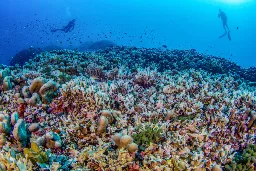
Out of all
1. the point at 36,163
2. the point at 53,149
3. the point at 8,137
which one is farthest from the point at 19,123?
the point at 36,163

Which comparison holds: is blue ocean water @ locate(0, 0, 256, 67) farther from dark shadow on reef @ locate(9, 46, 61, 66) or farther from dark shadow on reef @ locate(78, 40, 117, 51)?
dark shadow on reef @ locate(9, 46, 61, 66)

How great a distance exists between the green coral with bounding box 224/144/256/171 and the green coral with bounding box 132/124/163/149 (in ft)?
3.48

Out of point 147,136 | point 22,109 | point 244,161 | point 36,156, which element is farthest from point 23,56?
point 244,161

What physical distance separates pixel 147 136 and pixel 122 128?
0.56 m

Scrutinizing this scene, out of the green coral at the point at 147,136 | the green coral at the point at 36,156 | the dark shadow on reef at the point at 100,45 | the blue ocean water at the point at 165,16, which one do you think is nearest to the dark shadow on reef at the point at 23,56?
the dark shadow on reef at the point at 100,45

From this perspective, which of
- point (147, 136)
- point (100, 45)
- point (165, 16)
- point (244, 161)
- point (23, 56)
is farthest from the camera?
point (165, 16)

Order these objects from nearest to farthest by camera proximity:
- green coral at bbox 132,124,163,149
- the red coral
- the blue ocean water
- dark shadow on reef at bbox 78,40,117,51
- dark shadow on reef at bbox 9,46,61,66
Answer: green coral at bbox 132,124,163,149
the red coral
dark shadow on reef at bbox 9,46,61,66
dark shadow on reef at bbox 78,40,117,51
the blue ocean water

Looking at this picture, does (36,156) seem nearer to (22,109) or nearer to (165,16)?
(22,109)

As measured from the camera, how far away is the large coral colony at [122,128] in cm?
306

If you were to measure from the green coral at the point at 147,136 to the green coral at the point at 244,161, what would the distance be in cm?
106

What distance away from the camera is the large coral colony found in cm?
306

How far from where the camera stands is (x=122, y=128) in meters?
4.06

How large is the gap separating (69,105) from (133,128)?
5.10 ft

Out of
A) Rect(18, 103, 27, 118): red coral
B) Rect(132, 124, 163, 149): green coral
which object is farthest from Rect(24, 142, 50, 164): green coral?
Rect(18, 103, 27, 118): red coral
